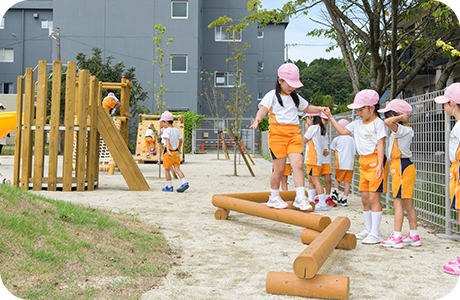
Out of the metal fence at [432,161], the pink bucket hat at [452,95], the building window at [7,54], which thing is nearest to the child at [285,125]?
the pink bucket hat at [452,95]

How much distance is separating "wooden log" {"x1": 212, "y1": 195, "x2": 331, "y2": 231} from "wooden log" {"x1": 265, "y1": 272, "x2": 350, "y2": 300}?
1391 millimetres

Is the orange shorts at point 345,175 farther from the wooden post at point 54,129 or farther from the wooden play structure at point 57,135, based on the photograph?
the wooden post at point 54,129

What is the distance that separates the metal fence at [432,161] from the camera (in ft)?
18.1

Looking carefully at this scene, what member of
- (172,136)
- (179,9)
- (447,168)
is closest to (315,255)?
(447,168)

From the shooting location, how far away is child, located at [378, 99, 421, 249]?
483 cm

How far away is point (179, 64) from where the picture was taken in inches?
1158

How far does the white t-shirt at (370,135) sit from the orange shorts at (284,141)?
72 cm

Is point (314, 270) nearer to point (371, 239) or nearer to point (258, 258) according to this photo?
point (258, 258)

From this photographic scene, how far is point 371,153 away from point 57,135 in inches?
264

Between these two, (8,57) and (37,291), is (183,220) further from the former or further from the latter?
(8,57)

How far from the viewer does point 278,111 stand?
5.14 metres

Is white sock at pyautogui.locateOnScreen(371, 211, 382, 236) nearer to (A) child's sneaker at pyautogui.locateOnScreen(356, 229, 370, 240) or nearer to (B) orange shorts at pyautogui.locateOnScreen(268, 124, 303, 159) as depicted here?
(A) child's sneaker at pyautogui.locateOnScreen(356, 229, 370, 240)

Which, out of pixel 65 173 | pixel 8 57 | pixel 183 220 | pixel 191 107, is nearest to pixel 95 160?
pixel 65 173

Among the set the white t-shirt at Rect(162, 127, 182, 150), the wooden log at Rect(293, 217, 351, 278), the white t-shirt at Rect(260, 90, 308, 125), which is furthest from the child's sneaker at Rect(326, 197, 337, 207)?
the wooden log at Rect(293, 217, 351, 278)
